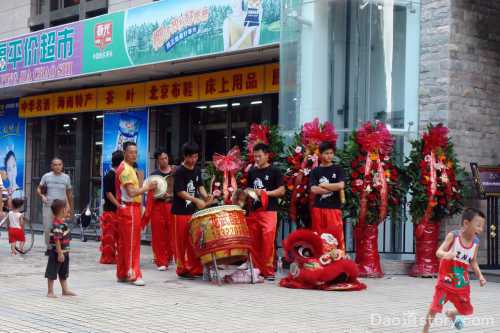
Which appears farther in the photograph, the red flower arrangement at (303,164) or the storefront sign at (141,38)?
the storefront sign at (141,38)

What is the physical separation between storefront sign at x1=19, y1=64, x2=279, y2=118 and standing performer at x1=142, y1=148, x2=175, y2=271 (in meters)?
4.82

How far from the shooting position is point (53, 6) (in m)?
24.3

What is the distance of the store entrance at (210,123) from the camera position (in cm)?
1856

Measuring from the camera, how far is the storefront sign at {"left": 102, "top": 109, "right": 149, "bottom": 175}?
20391 mm

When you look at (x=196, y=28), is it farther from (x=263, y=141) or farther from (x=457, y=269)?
(x=457, y=269)

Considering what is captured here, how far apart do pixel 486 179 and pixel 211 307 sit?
6.08 meters

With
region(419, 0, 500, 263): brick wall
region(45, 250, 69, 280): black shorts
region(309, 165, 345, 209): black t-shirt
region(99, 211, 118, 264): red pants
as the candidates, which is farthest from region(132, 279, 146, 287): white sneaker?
region(419, 0, 500, 263): brick wall

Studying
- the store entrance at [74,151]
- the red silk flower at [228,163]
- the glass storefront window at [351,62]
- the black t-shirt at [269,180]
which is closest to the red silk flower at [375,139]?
the glass storefront window at [351,62]

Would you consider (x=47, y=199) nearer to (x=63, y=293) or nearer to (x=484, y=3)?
(x=63, y=293)

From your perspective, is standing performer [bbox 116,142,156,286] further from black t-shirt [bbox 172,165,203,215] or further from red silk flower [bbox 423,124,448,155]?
red silk flower [bbox 423,124,448,155]

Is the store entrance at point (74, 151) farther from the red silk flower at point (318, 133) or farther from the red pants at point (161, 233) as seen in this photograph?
the red silk flower at point (318, 133)

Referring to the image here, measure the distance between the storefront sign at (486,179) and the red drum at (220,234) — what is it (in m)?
4.17

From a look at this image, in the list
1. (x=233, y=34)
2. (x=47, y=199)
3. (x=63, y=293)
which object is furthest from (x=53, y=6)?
(x=63, y=293)

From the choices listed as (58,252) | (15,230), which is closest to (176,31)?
(15,230)
